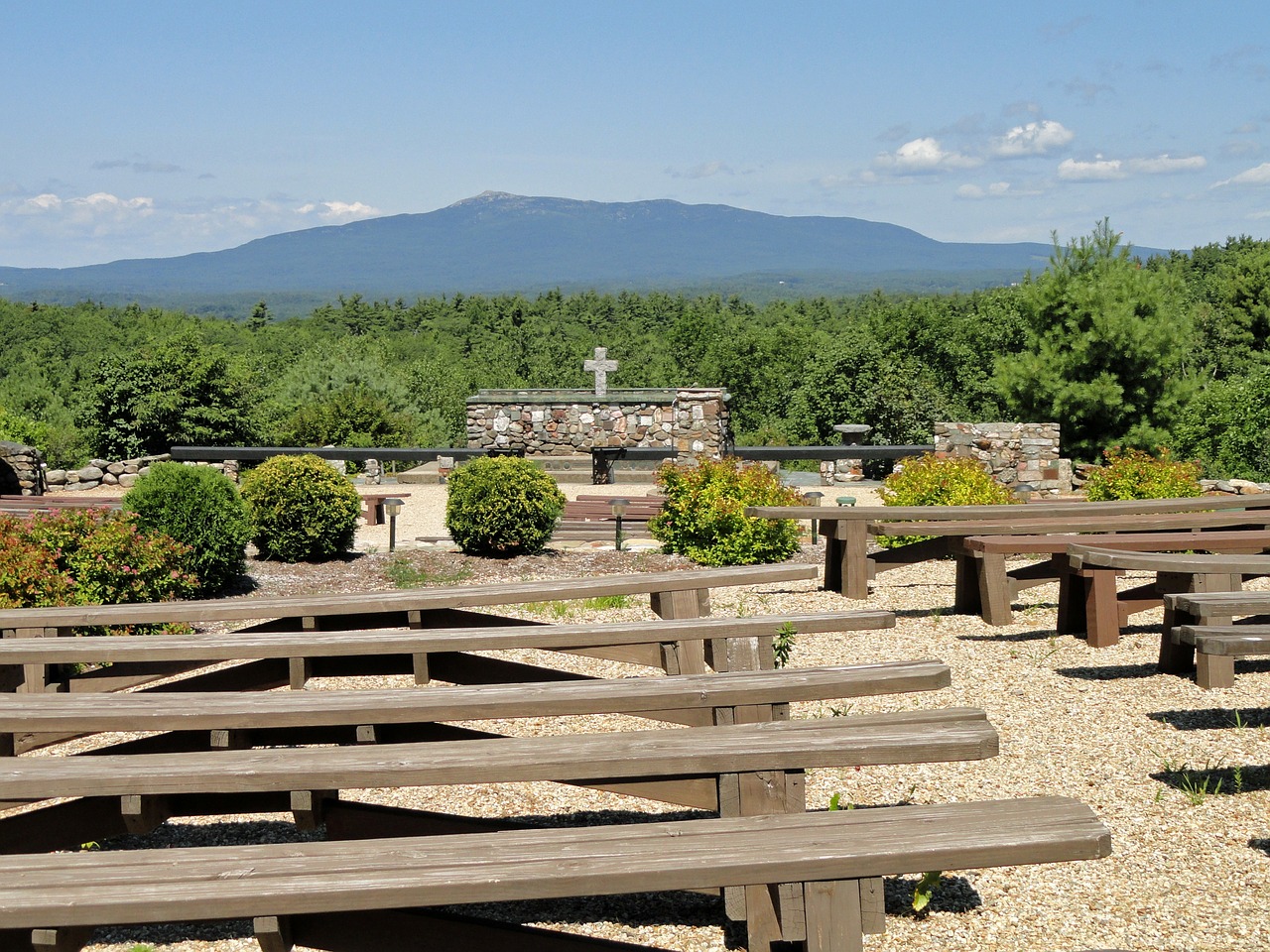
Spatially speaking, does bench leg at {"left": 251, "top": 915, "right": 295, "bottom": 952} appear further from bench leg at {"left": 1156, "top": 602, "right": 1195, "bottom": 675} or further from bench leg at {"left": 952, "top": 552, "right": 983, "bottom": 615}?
bench leg at {"left": 952, "top": 552, "right": 983, "bottom": 615}

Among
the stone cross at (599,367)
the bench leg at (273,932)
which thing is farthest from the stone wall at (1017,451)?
the bench leg at (273,932)

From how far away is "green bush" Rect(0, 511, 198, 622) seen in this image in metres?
7.49

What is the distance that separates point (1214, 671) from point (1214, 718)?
1.15 feet

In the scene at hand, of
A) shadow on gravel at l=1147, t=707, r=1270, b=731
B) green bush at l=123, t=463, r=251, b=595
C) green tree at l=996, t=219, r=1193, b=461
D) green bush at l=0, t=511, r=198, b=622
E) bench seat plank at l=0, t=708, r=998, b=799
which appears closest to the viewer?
bench seat plank at l=0, t=708, r=998, b=799

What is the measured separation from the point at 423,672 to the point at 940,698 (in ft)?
9.23

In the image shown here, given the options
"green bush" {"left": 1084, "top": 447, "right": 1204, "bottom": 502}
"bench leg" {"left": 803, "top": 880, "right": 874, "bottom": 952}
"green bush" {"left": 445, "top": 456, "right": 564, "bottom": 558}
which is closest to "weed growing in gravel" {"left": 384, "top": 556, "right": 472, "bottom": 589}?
"green bush" {"left": 445, "top": 456, "right": 564, "bottom": 558}

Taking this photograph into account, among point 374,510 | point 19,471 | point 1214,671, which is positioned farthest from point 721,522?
point 19,471

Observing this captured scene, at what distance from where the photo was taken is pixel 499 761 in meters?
2.85

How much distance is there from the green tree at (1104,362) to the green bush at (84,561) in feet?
52.8

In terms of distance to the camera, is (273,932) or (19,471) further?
(19,471)

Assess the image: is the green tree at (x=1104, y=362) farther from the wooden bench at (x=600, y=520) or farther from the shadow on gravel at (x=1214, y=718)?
the shadow on gravel at (x=1214, y=718)

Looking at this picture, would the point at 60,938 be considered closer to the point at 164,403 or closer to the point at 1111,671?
the point at 1111,671

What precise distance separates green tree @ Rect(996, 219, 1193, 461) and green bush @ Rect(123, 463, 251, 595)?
1516 cm

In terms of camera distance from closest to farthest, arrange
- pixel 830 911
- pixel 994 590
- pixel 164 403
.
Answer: pixel 830 911 → pixel 994 590 → pixel 164 403
